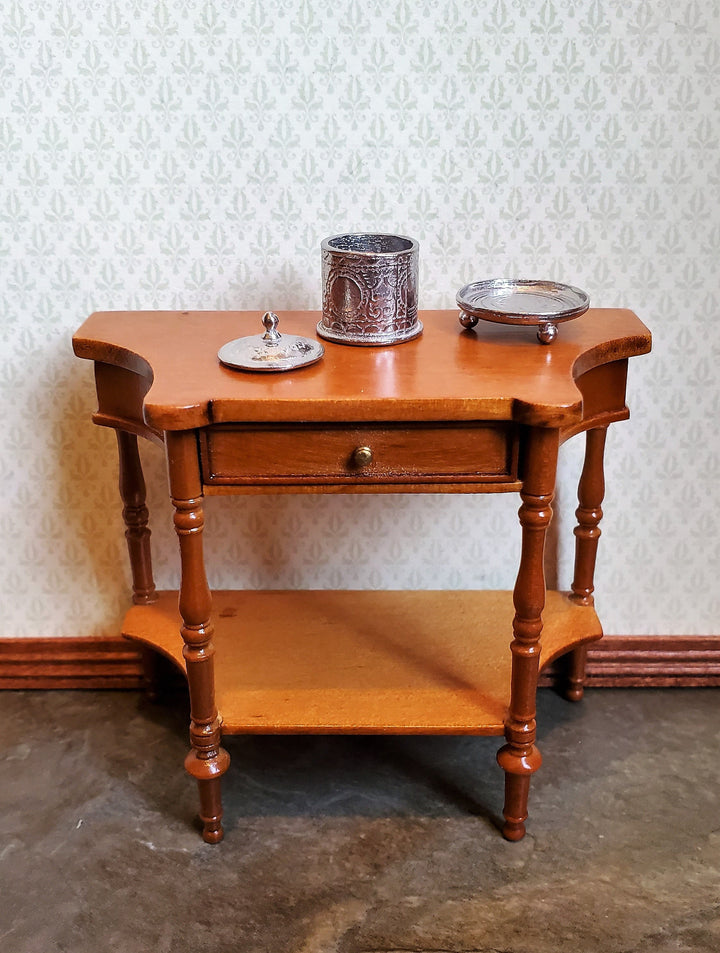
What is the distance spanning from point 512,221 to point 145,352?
0.86 meters

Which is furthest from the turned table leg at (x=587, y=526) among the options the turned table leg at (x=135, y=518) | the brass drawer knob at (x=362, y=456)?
the turned table leg at (x=135, y=518)

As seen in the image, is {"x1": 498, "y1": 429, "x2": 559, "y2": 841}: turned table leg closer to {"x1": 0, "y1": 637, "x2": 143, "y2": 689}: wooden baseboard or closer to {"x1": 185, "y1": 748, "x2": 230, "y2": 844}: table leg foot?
{"x1": 185, "y1": 748, "x2": 230, "y2": 844}: table leg foot

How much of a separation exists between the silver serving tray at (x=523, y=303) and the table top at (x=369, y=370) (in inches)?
1.9

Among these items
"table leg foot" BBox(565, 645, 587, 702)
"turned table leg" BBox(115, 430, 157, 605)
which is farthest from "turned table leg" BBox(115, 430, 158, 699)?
"table leg foot" BBox(565, 645, 587, 702)

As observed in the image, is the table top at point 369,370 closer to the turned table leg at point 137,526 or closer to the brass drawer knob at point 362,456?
the brass drawer knob at point 362,456

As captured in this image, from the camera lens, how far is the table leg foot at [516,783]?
6.46 ft

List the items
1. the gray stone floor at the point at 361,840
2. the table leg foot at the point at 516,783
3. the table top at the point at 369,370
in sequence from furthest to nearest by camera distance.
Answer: the table leg foot at the point at 516,783, the gray stone floor at the point at 361,840, the table top at the point at 369,370

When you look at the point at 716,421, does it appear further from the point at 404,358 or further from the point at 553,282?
the point at 404,358

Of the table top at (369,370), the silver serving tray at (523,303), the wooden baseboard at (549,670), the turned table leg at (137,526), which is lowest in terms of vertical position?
the wooden baseboard at (549,670)

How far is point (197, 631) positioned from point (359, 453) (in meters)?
0.46

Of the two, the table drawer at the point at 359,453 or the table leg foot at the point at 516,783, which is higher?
the table drawer at the point at 359,453

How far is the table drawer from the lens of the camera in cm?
174

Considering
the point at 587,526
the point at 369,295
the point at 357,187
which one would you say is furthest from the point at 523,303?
the point at 587,526

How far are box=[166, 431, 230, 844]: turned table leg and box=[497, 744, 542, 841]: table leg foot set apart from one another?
56 centimetres
